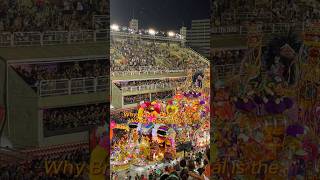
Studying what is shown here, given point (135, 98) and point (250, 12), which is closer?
point (250, 12)

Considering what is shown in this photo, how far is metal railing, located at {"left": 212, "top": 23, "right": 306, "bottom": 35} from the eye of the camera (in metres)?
5.21

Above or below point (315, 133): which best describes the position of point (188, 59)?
above

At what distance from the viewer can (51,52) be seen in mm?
4004

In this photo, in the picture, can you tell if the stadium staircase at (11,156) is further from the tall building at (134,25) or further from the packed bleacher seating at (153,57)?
the tall building at (134,25)

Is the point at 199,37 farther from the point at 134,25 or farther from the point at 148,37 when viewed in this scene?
the point at 134,25

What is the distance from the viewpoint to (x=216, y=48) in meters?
5.19

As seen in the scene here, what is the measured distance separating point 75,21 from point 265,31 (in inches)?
90.9

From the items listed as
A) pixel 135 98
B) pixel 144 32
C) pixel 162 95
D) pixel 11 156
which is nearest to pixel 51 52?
pixel 11 156

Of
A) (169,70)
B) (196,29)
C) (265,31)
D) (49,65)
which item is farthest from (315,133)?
(49,65)

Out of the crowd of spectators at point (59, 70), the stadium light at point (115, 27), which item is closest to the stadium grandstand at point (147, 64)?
the stadium light at point (115, 27)

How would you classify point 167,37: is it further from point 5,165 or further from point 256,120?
point 5,165

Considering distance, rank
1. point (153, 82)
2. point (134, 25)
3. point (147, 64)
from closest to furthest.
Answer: point (134, 25)
point (147, 64)
point (153, 82)

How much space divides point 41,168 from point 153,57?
3519 mm

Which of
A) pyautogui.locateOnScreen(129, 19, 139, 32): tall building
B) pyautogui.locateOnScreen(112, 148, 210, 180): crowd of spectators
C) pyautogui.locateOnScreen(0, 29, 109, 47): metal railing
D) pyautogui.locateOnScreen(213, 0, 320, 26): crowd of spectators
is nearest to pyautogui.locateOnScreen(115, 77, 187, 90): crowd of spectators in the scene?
pyautogui.locateOnScreen(129, 19, 139, 32): tall building
